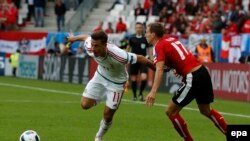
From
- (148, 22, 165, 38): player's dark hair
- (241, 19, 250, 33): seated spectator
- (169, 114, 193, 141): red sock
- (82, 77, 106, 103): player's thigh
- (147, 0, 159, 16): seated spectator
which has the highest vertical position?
(148, 22, 165, 38): player's dark hair

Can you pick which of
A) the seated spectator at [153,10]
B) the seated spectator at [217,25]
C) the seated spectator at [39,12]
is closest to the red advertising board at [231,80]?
the seated spectator at [217,25]

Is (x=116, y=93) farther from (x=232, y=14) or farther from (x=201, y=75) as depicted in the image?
(x=232, y=14)

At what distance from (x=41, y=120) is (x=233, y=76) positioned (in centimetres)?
958

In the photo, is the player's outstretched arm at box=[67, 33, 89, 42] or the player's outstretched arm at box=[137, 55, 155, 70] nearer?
the player's outstretched arm at box=[137, 55, 155, 70]

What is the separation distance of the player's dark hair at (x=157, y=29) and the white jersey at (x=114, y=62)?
0.49m

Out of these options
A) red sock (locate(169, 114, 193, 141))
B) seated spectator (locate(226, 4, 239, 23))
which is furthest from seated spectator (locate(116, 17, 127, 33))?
red sock (locate(169, 114, 193, 141))

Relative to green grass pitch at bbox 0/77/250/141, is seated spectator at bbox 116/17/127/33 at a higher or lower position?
lower

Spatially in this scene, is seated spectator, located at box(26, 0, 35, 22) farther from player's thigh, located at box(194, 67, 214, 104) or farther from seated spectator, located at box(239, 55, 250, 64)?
player's thigh, located at box(194, 67, 214, 104)

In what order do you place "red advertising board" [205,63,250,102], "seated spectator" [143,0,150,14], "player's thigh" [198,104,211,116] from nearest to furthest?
"player's thigh" [198,104,211,116] → "red advertising board" [205,63,250,102] → "seated spectator" [143,0,150,14]

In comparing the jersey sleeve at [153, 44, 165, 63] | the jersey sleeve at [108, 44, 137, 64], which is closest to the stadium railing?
the jersey sleeve at [108, 44, 137, 64]

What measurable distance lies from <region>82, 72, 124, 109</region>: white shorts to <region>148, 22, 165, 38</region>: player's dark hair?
46.6 inches

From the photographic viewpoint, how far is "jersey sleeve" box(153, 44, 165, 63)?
12523 millimetres

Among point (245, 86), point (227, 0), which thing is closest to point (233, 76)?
Result: point (245, 86)

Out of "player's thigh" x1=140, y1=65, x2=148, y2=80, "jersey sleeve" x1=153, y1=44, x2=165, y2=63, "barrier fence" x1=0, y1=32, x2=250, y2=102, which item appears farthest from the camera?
"barrier fence" x1=0, y1=32, x2=250, y2=102
